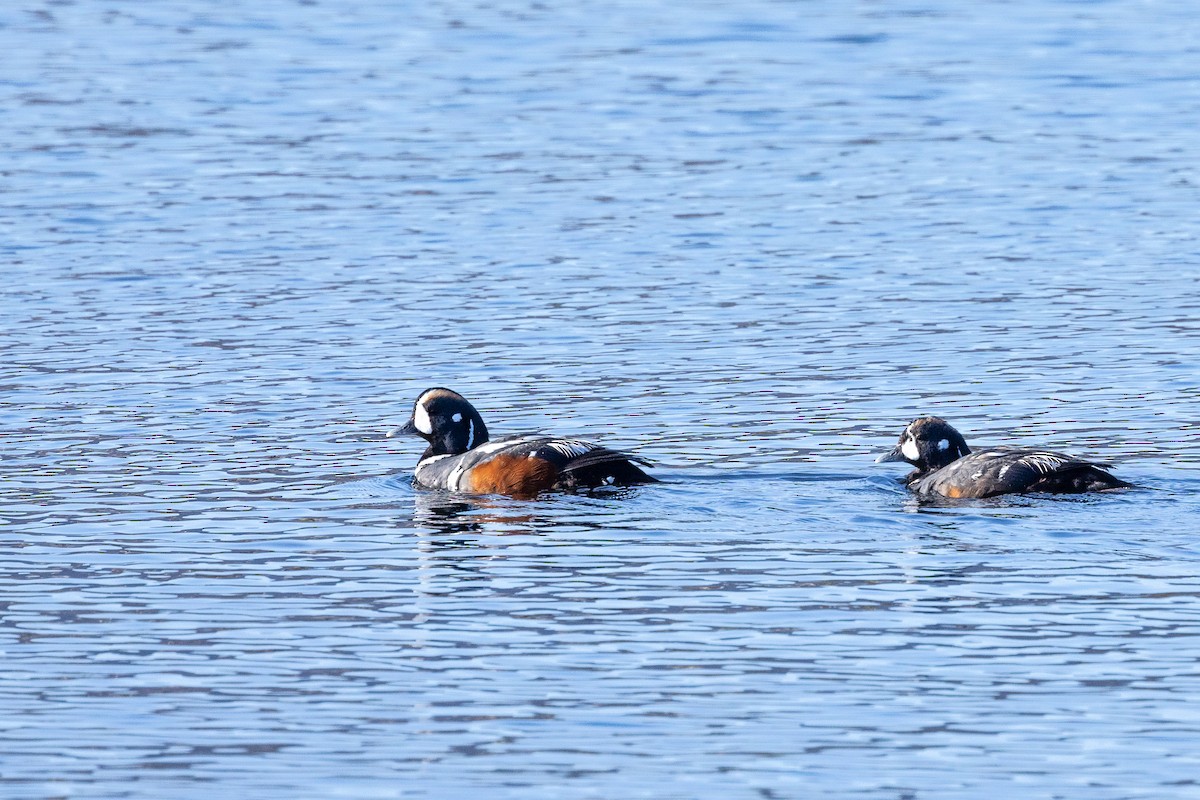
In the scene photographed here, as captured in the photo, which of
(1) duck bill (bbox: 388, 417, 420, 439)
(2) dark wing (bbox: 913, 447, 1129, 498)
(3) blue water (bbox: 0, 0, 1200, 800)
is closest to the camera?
(3) blue water (bbox: 0, 0, 1200, 800)

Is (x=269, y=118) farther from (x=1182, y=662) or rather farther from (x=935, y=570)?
(x=1182, y=662)

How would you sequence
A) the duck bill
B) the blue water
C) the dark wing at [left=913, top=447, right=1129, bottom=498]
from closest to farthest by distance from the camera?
the blue water
the dark wing at [left=913, top=447, right=1129, bottom=498]
the duck bill

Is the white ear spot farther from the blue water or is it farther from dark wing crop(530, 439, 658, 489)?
dark wing crop(530, 439, 658, 489)

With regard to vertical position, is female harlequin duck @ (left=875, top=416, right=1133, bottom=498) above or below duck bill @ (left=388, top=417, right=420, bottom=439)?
below

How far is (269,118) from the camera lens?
106ft

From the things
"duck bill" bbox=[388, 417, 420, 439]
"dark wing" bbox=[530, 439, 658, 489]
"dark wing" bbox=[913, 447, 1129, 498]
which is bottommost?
"dark wing" bbox=[913, 447, 1129, 498]

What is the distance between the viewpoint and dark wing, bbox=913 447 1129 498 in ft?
44.9

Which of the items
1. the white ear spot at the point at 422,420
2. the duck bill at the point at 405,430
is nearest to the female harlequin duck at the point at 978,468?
the white ear spot at the point at 422,420

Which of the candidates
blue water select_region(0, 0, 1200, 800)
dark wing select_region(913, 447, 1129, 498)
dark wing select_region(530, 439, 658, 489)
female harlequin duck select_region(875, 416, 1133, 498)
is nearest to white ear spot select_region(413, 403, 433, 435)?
blue water select_region(0, 0, 1200, 800)

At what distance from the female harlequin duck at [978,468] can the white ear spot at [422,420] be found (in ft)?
10.3

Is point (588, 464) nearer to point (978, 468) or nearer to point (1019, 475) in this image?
point (978, 468)

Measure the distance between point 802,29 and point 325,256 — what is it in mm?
19019

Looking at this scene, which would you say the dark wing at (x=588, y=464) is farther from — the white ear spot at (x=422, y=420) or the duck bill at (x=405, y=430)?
the duck bill at (x=405, y=430)

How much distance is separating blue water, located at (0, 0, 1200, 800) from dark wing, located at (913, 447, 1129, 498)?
0.98ft
